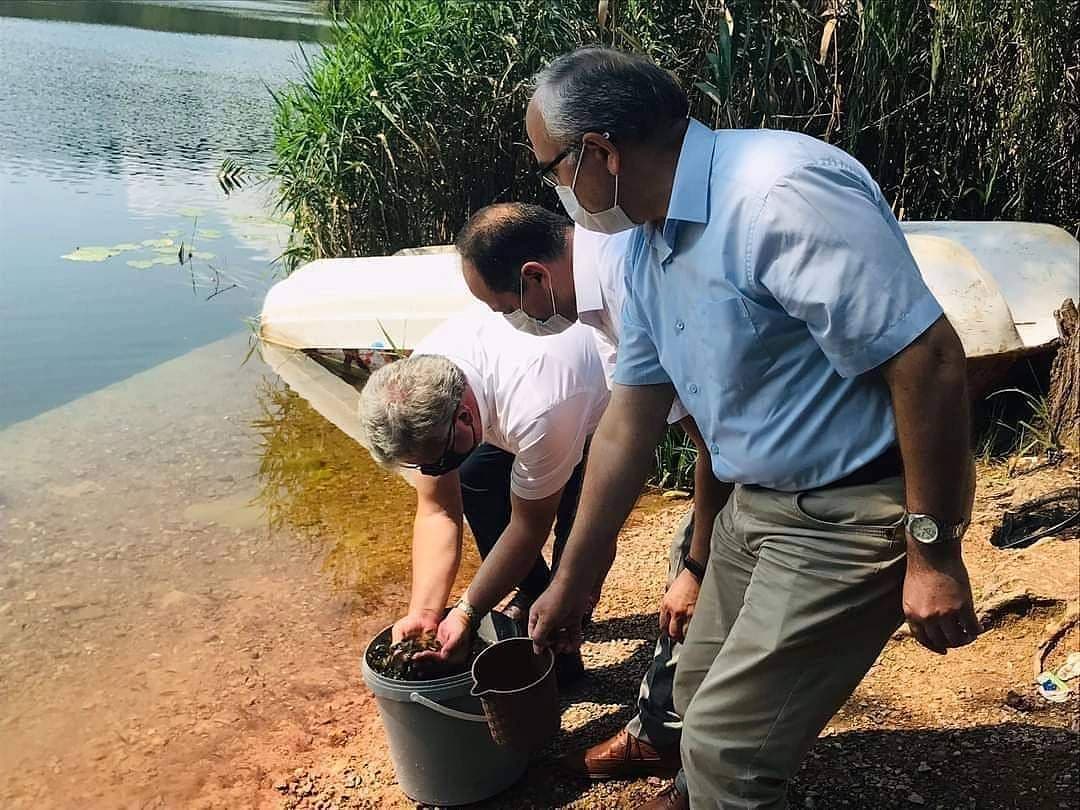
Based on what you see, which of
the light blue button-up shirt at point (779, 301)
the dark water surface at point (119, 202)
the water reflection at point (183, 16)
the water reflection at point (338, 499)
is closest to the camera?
the light blue button-up shirt at point (779, 301)

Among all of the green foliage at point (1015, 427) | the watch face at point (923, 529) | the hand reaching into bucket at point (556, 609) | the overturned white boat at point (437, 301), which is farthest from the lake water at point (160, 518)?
the green foliage at point (1015, 427)

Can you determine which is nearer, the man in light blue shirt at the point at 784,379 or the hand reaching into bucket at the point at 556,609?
the man in light blue shirt at the point at 784,379

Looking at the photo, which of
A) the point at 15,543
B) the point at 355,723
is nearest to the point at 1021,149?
the point at 355,723

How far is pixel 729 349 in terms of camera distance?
1.77 metres

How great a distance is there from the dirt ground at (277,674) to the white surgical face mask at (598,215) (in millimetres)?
1615

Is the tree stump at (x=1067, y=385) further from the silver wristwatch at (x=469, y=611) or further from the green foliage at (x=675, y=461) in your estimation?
the silver wristwatch at (x=469, y=611)

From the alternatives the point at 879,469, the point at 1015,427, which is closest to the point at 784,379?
the point at 879,469

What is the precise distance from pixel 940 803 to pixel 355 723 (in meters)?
1.81

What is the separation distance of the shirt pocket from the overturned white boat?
343 centimetres

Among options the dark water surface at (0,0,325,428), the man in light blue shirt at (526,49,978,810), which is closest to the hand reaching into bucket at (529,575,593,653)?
the man in light blue shirt at (526,49,978,810)

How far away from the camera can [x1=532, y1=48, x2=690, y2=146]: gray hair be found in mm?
1765

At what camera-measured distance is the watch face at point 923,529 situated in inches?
66.7

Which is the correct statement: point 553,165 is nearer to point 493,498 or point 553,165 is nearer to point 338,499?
point 493,498

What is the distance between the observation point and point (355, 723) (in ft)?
11.5
